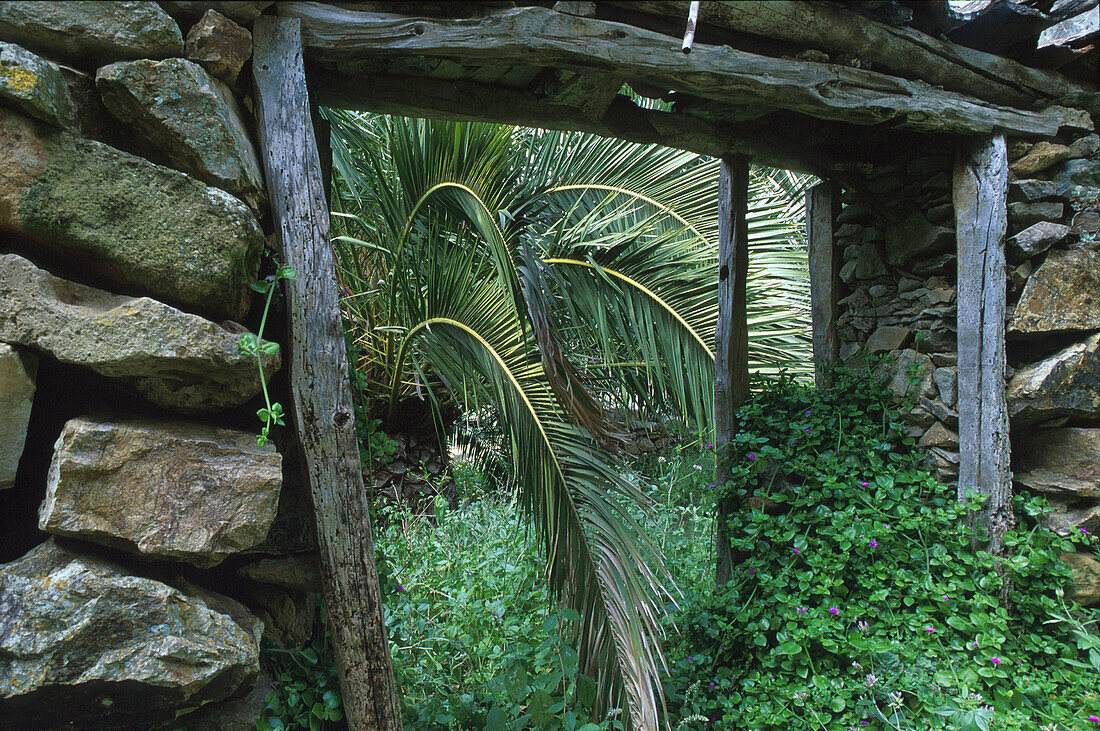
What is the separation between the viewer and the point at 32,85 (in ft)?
4.09

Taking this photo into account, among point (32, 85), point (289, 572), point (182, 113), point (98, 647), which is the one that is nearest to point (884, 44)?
point (182, 113)

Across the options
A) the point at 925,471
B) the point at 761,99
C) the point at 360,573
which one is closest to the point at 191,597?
the point at 360,573

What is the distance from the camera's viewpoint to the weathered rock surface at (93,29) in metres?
1.33

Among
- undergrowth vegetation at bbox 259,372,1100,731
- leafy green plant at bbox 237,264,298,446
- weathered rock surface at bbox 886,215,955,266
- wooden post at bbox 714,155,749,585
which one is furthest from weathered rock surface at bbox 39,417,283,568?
weathered rock surface at bbox 886,215,955,266

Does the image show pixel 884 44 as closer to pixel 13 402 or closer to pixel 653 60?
pixel 653 60

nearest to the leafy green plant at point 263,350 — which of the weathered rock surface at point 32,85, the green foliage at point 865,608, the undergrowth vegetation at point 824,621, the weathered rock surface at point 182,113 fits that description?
the weathered rock surface at point 182,113

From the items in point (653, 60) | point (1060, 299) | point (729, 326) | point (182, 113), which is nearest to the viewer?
point (182, 113)

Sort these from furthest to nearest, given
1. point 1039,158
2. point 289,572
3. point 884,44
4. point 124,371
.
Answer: point 1039,158 < point 884,44 < point 289,572 < point 124,371

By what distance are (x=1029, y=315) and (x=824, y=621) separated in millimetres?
1496

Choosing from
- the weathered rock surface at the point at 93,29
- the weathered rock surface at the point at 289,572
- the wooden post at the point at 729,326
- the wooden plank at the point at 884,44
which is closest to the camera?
the weathered rock surface at the point at 93,29

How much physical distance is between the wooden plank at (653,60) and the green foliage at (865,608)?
4.08 feet

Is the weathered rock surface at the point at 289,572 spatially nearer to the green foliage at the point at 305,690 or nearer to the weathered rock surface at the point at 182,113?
the green foliage at the point at 305,690

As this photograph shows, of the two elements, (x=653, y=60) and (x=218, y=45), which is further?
(x=653, y=60)

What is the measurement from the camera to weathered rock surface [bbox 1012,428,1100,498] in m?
2.51
